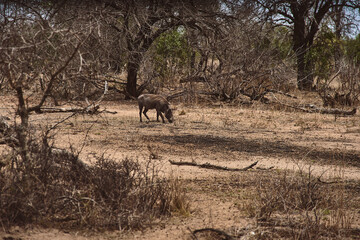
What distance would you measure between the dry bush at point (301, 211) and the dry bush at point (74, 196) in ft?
2.81

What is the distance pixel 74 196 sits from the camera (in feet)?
15.8

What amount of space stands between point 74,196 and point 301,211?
7.61ft

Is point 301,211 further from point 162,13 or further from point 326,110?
point 326,110

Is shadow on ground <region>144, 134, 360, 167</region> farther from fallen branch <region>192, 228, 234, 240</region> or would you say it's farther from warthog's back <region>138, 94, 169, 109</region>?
fallen branch <region>192, 228, 234, 240</region>

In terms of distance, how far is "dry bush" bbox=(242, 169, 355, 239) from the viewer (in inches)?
183

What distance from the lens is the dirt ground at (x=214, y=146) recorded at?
5113 mm

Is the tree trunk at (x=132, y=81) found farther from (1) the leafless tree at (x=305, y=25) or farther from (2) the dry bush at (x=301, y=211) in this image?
(2) the dry bush at (x=301, y=211)

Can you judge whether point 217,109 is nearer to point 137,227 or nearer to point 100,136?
point 100,136

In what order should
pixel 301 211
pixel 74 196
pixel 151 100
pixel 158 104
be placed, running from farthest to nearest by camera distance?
pixel 151 100 → pixel 158 104 → pixel 301 211 → pixel 74 196

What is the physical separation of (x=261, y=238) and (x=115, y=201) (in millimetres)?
1406

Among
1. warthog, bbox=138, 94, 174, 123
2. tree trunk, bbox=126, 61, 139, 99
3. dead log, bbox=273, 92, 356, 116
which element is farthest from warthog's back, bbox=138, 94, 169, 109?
dead log, bbox=273, 92, 356, 116

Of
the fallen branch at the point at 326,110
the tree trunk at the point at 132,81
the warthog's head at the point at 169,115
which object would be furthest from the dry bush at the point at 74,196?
the tree trunk at the point at 132,81

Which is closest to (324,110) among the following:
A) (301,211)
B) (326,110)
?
(326,110)

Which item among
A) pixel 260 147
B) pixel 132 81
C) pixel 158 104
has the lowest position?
pixel 260 147
